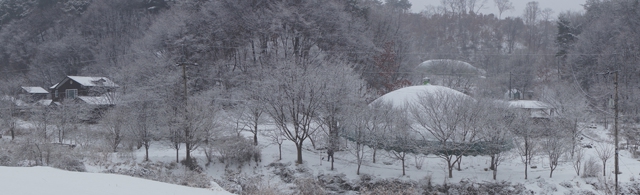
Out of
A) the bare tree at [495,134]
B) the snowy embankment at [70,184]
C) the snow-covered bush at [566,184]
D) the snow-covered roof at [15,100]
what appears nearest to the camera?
the snowy embankment at [70,184]

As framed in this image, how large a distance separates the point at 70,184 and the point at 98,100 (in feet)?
95.9

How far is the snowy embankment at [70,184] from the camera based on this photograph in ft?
24.5

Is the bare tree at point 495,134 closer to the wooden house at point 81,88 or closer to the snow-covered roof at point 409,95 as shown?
the snow-covered roof at point 409,95

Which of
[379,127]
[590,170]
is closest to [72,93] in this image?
[379,127]

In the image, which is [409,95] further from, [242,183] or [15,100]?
[15,100]

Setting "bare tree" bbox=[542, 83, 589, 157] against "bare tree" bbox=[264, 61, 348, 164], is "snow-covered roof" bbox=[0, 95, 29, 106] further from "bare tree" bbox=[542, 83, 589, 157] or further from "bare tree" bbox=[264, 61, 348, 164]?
"bare tree" bbox=[542, 83, 589, 157]

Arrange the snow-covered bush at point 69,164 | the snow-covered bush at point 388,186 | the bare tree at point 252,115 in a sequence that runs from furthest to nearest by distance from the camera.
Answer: the bare tree at point 252,115, the snow-covered bush at point 388,186, the snow-covered bush at point 69,164

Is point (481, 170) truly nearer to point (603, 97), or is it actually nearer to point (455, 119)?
point (455, 119)

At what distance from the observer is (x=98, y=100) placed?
114 ft

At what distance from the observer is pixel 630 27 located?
1547 inches

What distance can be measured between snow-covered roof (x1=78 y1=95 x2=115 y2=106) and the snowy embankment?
82.8 ft

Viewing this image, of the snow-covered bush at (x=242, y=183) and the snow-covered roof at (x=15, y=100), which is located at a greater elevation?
the snow-covered roof at (x=15, y=100)

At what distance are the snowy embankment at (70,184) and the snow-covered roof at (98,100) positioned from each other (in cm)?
2523

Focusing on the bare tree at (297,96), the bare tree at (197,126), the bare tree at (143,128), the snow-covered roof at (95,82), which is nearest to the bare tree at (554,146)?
the bare tree at (297,96)
